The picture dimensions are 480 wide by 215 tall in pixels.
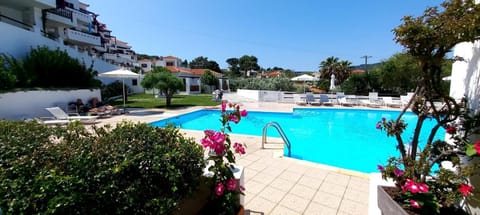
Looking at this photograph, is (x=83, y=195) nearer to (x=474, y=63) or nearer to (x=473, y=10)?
(x=473, y=10)

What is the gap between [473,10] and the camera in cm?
170

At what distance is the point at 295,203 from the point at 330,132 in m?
7.88

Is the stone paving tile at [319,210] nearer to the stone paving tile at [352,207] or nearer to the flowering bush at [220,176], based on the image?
the stone paving tile at [352,207]

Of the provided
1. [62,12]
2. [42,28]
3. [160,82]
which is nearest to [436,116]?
[160,82]

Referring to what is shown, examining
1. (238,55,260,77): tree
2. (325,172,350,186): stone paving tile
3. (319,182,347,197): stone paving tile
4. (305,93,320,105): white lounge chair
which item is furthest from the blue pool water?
(238,55,260,77): tree

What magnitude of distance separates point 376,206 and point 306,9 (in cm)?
1759

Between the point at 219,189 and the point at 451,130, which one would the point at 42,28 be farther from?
the point at 451,130

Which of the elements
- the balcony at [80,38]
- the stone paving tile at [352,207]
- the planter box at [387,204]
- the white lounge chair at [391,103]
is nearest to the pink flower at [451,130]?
the planter box at [387,204]

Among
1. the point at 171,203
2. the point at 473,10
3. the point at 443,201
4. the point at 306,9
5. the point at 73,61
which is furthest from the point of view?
the point at 306,9

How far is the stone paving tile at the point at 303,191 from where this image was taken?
3.38m

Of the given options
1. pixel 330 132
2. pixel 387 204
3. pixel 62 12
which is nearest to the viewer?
pixel 387 204

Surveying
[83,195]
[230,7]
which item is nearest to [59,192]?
[83,195]

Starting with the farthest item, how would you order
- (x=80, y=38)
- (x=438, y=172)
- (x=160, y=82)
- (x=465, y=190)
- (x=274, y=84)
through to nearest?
1. (x=274, y=84)
2. (x=80, y=38)
3. (x=160, y=82)
4. (x=438, y=172)
5. (x=465, y=190)

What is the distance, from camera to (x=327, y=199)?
10.7 ft
